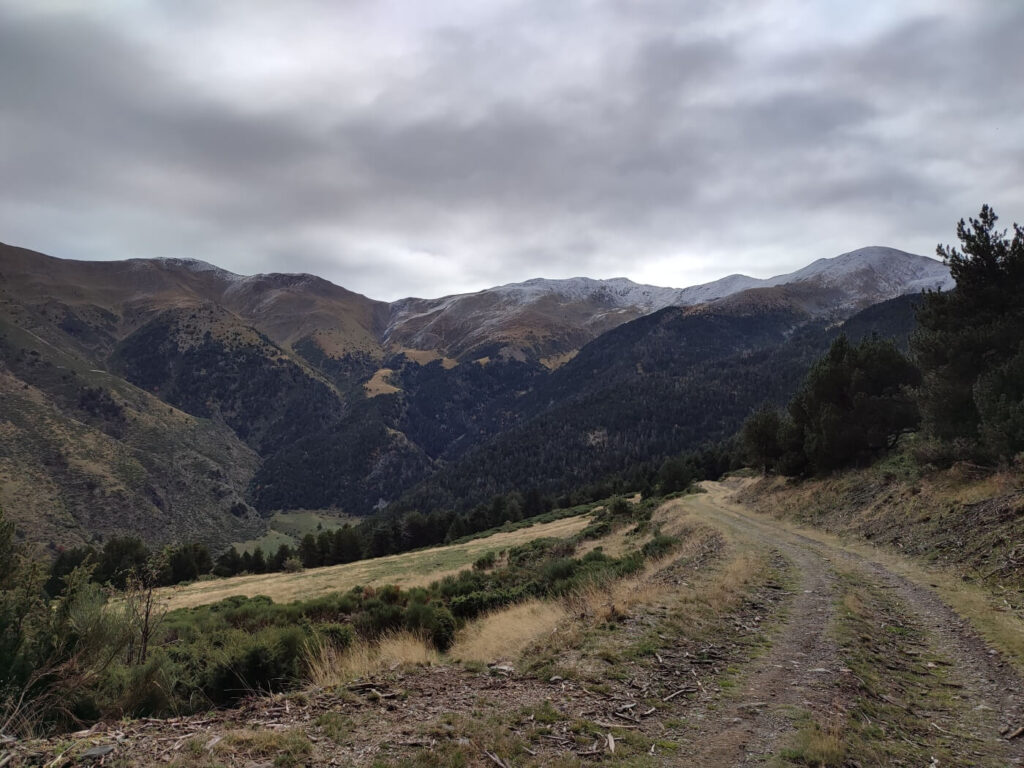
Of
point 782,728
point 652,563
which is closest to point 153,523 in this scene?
point 652,563

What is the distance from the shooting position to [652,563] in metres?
22.2

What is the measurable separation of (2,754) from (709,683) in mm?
9548

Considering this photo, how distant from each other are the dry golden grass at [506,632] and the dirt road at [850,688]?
486 cm

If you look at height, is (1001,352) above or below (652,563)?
above

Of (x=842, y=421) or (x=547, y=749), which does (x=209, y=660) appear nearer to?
(x=547, y=749)

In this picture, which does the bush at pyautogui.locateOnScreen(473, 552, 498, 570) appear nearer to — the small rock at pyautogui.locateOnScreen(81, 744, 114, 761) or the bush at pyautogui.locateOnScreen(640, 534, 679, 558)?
the bush at pyautogui.locateOnScreen(640, 534, 679, 558)

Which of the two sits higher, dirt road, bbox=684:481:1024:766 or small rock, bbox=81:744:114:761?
small rock, bbox=81:744:114:761

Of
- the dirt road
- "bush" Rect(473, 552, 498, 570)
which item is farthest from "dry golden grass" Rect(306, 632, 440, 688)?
"bush" Rect(473, 552, 498, 570)

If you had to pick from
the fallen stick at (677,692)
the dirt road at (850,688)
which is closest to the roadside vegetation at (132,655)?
the fallen stick at (677,692)

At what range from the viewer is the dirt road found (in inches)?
261

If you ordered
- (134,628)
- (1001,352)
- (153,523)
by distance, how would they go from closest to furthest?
(134,628) < (1001,352) < (153,523)

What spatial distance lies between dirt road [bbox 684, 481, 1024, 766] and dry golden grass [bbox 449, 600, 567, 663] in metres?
4.86

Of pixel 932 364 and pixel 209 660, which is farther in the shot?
pixel 932 364

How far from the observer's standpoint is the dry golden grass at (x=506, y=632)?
11555mm
